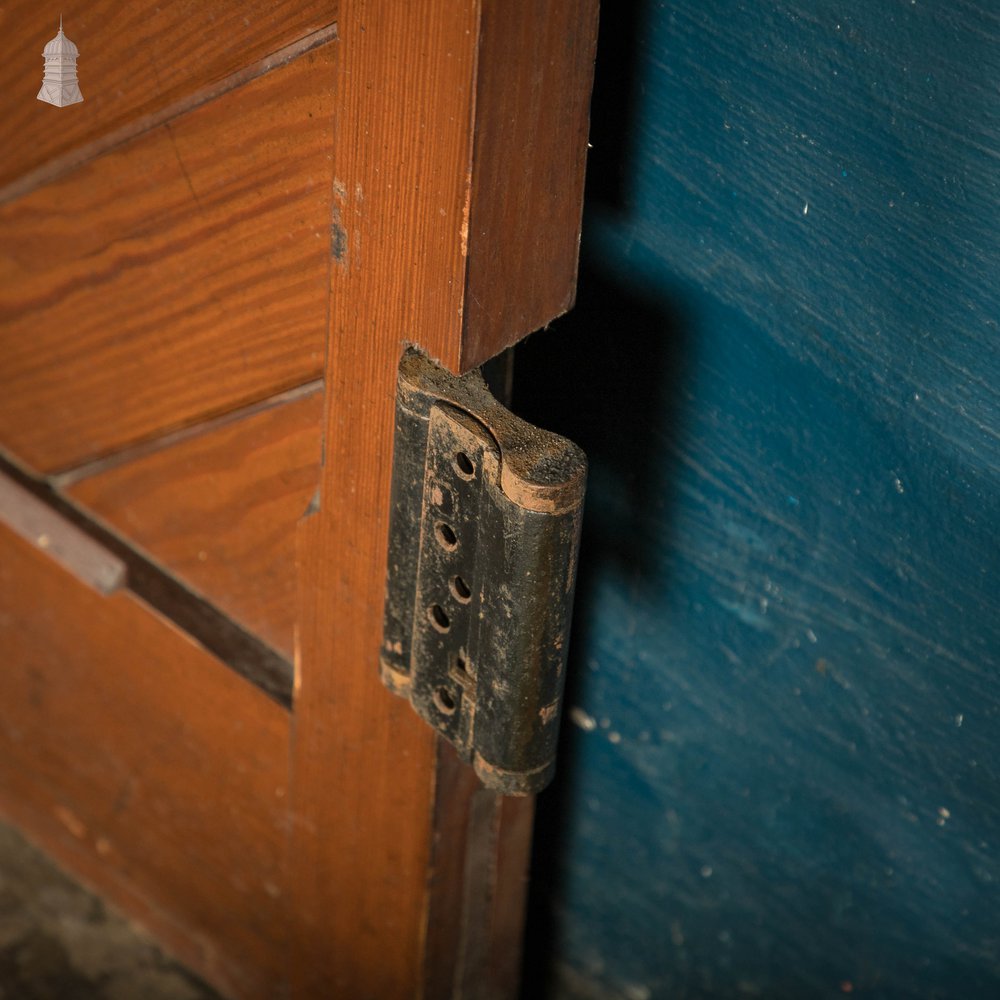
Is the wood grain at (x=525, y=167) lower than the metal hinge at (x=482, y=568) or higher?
higher

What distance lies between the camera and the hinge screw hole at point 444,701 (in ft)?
3.49

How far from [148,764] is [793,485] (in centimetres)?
80

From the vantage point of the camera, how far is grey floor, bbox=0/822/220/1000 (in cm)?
186

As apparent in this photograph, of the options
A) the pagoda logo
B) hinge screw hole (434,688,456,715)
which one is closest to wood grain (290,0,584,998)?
hinge screw hole (434,688,456,715)

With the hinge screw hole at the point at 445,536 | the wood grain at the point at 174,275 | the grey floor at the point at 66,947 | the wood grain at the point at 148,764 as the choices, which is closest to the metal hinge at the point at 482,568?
the hinge screw hole at the point at 445,536

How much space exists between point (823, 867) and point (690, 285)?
63 centimetres

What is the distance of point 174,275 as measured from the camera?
47.5 inches

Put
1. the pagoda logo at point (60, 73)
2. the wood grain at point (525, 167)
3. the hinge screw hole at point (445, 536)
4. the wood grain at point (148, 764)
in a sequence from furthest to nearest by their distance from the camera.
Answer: the wood grain at point (148, 764), the pagoda logo at point (60, 73), the hinge screw hole at point (445, 536), the wood grain at point (525, 167)

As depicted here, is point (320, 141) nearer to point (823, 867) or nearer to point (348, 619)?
point (348, 619)

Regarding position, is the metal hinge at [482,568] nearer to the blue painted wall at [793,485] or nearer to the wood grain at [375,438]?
the wood grain at [375,438]

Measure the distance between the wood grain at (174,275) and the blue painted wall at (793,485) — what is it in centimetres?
22

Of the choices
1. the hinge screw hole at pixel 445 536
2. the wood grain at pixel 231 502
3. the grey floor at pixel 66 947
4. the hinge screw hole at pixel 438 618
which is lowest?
the grey floor at pixel 66 947

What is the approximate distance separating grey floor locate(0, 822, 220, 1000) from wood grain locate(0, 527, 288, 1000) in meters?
0.04

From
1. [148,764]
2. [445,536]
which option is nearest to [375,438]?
[445,536]
